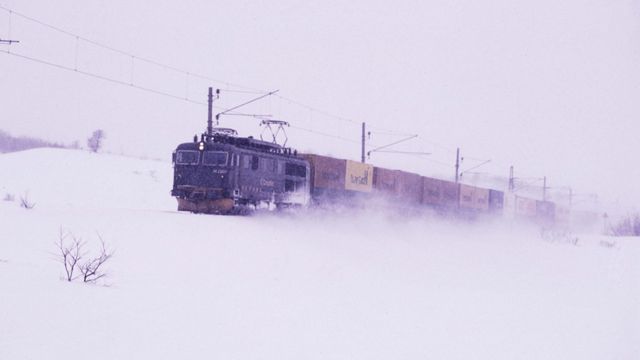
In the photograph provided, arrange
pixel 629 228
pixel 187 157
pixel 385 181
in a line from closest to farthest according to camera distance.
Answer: pixel 187 157
pixel 385 181
pixel 629 228

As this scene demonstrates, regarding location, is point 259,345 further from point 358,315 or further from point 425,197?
point 425,197

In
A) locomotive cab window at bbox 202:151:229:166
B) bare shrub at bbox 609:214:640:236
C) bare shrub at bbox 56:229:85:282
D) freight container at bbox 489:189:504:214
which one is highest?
locomotive cab window at bbox 202:151:229:166

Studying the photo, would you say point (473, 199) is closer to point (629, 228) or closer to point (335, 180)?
point (335, 180)

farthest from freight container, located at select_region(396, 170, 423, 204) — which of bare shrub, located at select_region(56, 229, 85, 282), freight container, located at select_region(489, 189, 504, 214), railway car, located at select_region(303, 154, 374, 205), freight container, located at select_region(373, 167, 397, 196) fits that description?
bare shrub, located at select_region(56, 229, 85, 282)

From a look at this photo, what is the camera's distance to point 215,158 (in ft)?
71.2

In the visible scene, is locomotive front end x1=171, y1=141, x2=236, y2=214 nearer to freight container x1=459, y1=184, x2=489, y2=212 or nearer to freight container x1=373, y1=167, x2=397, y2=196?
freight container x1=373, y1=167, x2=397, y2=196

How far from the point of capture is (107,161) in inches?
2191

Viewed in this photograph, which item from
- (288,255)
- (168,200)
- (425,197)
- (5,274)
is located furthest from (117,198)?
(5,274)

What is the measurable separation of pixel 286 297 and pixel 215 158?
35.0 ft

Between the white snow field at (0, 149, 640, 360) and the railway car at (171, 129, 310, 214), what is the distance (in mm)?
1119

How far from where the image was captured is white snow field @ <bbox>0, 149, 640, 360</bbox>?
8195mm

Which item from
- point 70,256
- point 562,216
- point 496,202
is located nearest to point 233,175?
point 70,256

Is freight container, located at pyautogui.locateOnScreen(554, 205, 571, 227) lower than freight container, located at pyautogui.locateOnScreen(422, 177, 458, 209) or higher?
lower

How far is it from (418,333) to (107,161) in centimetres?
5076
